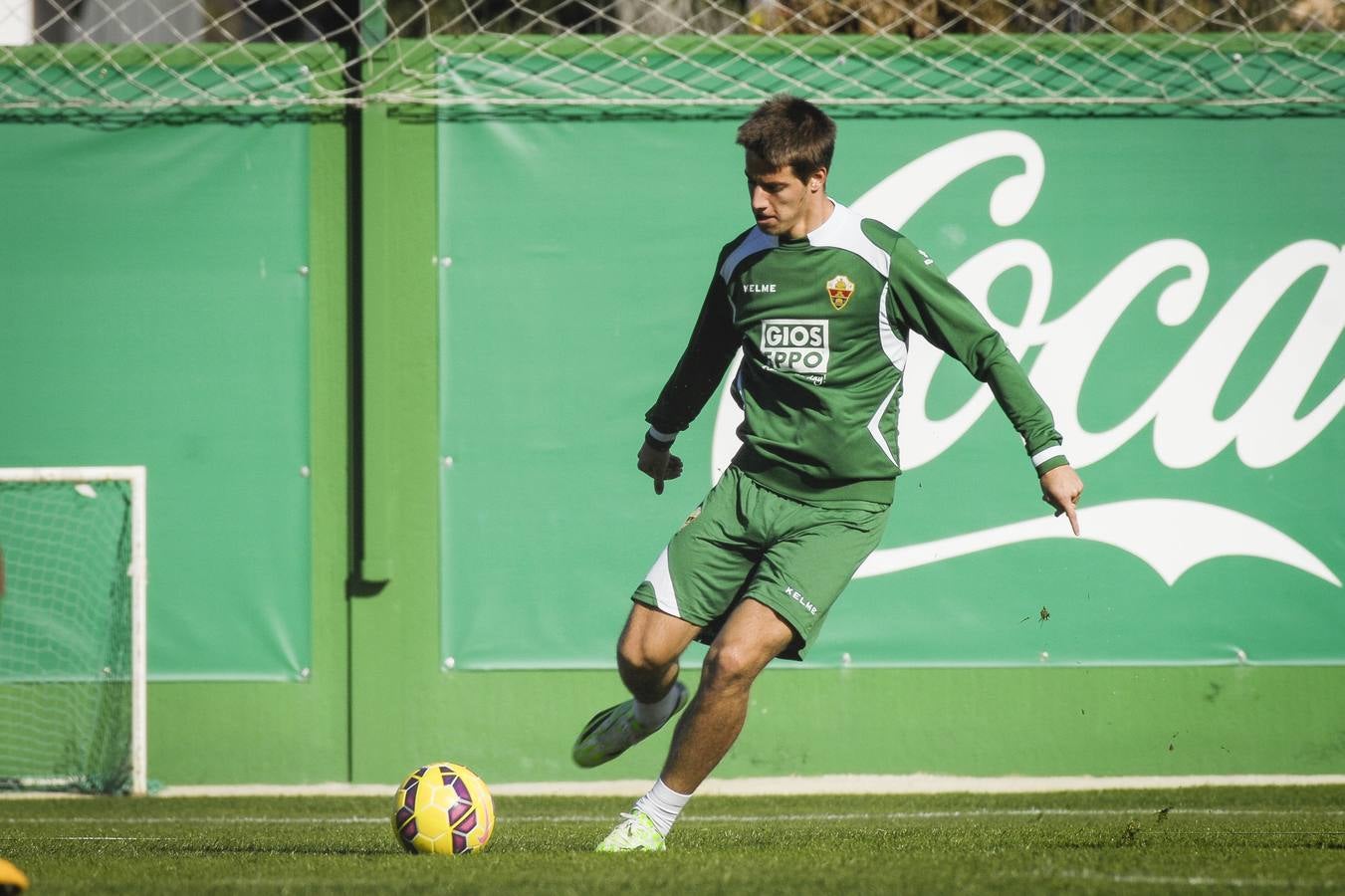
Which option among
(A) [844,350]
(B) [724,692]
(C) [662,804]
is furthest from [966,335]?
(C) [662,804]

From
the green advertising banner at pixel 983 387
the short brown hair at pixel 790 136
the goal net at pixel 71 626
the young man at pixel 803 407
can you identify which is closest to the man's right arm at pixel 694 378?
the young man at pixel 803 407

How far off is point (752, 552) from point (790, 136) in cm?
129

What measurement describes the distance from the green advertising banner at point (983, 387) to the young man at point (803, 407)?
3.14m

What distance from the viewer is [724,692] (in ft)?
14.9

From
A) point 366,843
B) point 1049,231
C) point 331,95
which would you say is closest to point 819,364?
point 366,843

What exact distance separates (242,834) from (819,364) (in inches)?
119

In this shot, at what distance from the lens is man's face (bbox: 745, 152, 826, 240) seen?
4754mm

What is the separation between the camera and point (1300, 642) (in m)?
8.09

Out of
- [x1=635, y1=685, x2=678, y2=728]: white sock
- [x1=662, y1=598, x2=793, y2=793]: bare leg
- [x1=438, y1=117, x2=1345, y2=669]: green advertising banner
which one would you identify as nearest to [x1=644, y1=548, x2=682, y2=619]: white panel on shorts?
[x1=662, y1=598, x2=793, y2=793]: bare leg

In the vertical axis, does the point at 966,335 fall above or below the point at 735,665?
above

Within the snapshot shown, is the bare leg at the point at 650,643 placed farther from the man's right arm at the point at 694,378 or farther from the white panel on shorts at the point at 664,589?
the man's right arm at the point at 694,378

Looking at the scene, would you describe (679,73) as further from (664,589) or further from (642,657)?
(642,657)

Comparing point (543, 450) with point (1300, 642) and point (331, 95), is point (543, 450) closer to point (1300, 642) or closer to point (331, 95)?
point (331, 95)

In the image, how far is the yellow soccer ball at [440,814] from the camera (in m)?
4.80
